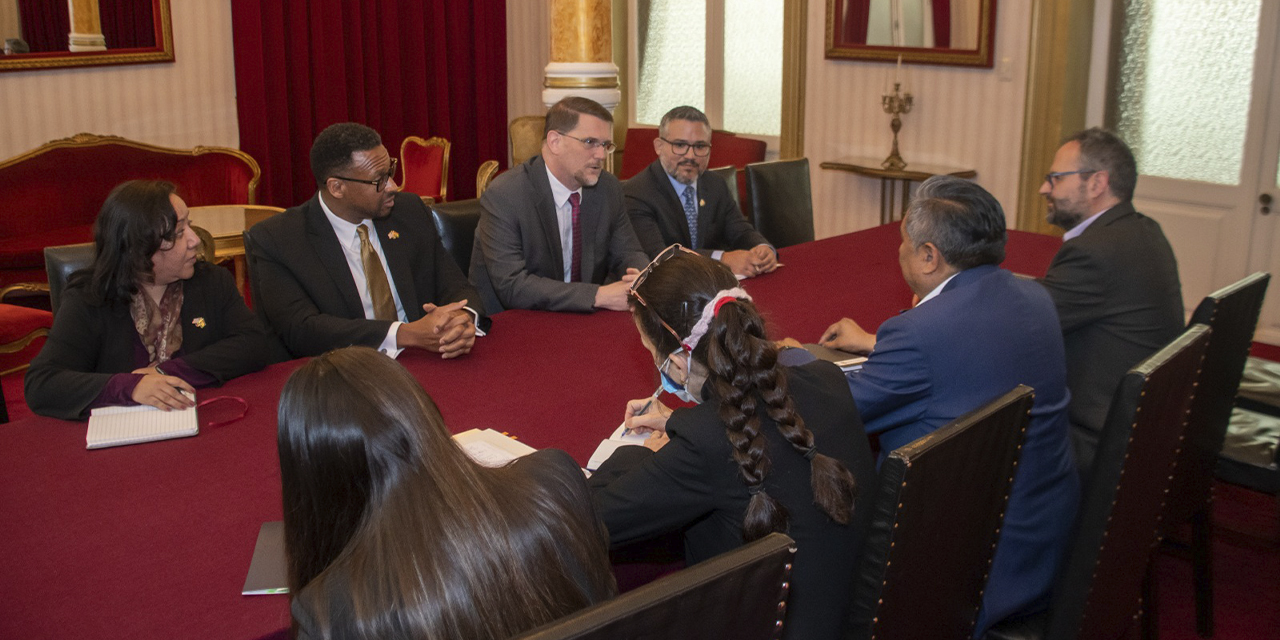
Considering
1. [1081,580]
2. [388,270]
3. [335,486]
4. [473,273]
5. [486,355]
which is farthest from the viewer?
[473,273]

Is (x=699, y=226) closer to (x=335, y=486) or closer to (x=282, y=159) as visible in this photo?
(x=335, y=486)

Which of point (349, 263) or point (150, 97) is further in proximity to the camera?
point (150, 97)

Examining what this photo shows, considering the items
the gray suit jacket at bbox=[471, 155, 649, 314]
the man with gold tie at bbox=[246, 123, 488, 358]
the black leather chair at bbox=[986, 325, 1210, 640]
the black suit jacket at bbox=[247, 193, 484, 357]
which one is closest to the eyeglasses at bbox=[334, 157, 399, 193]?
the man with gold tie at bbox=[246, 123, 488, 358]

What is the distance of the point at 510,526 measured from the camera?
53.5 inches

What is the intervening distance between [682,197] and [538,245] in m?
0.99

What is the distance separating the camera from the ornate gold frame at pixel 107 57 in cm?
580

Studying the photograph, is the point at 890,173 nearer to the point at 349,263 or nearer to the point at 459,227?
the point at 459,227

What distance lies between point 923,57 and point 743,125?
5.11 feet

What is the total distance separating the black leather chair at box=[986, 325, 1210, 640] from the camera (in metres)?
1.93

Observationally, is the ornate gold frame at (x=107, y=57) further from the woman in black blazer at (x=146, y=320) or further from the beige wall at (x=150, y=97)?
the woman in black blazer at (x=146, y=320)

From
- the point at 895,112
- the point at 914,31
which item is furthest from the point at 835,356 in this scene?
the point at 914,31

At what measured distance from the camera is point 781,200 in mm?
4848

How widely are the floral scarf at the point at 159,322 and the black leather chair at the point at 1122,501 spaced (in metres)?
2.05

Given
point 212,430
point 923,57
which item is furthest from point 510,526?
point 923,57
